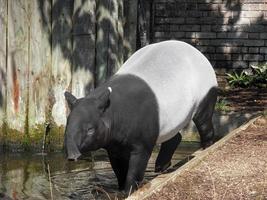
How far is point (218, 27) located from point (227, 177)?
7823mm

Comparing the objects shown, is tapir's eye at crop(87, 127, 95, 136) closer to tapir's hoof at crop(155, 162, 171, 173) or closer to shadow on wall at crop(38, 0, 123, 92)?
tapir's hoof at crop(155, 162, 171, 173)

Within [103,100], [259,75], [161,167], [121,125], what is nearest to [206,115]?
[161,167]

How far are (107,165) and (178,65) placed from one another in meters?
1.85

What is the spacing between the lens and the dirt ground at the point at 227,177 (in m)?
5.24

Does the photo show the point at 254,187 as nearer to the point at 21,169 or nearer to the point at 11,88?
the point at 21,169

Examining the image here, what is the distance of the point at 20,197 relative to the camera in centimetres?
627

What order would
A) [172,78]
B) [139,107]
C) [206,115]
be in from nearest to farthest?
[139,107] → [172,78] → [206,115]

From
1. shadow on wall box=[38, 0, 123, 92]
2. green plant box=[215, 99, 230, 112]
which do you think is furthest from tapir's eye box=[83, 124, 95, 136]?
green plant box=[215, 99, 230, 112]

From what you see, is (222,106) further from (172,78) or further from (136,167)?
(136,167)

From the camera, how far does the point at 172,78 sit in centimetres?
623

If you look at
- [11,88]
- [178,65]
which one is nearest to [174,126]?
[178,65]

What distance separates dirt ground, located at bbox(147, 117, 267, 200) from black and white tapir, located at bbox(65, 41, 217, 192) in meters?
0.44

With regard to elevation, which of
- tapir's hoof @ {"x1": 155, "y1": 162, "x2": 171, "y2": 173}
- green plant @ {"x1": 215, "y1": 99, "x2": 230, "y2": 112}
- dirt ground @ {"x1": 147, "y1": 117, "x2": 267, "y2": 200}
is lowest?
green plant @ {"x1": 215, "y1": 99, "x2": 230, "y2": 112}

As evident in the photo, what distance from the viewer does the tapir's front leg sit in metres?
5.82
